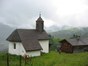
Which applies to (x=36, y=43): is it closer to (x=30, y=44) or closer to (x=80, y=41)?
(x=30, y=44)

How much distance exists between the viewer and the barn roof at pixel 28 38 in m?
56.0

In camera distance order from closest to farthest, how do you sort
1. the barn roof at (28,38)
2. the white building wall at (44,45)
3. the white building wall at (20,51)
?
1. the white building wall at (20,51)
2. the barn roof at (28,38)
3. the white building wall at (44,45)

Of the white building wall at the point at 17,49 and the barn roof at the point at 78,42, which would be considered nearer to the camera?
the white building wall at the point at 17,49

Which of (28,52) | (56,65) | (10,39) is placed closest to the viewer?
(56,65)

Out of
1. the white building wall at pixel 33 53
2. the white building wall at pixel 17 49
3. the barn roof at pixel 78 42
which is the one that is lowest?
the white building wall at pixel 33 53

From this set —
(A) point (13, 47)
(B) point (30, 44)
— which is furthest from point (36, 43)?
(A) point (13, 47)

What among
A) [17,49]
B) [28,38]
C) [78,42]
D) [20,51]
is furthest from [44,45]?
[78,42]

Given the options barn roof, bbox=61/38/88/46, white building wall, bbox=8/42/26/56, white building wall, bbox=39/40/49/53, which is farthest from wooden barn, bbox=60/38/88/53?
white building wall, bbox=8/42/26/56

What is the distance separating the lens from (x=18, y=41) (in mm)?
56656

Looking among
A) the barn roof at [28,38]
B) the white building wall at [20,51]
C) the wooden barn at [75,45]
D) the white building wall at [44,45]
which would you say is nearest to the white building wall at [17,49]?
the white building wall at [20,51]

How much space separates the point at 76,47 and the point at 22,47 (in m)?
21.4

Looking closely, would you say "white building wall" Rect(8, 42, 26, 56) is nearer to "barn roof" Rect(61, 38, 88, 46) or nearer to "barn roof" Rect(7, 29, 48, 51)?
"barn roof" Rect(7, 29, 48, 51)

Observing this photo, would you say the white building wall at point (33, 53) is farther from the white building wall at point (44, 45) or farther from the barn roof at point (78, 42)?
the barn roof at point (78, 42)

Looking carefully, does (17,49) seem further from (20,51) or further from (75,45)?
(75,45)
